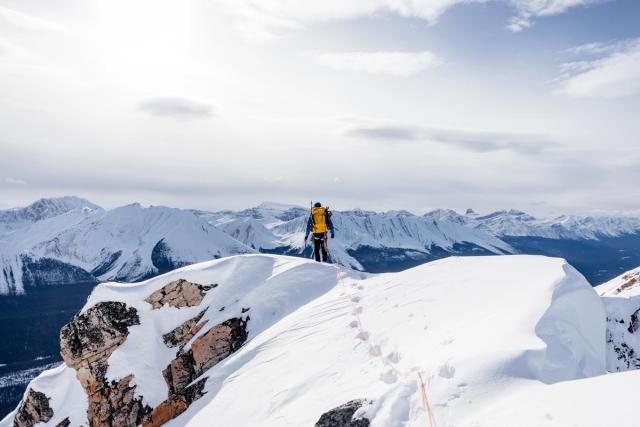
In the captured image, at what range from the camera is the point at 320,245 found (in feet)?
95.4

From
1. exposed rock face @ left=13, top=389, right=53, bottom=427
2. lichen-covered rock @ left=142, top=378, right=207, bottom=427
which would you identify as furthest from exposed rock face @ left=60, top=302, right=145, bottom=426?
exposed rock face @ left=13, top=389, right=53, bottom=427

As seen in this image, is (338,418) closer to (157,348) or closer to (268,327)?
(268,327)

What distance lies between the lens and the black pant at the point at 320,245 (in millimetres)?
28164

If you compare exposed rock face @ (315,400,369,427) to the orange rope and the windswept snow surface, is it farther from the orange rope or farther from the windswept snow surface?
the orange rope

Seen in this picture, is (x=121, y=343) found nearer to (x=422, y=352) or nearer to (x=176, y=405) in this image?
(x=176, y=405)

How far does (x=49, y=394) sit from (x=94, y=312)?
10.2m

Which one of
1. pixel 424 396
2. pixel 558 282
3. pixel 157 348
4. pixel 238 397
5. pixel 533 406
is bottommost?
pixel 157 348

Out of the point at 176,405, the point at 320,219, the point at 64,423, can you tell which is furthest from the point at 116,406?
the point at 320,219

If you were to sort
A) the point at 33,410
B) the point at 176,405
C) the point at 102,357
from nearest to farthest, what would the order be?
the point at 176,405
the point at 102,357
the point at 33,410

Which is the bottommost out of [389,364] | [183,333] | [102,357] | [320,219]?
[102,357]

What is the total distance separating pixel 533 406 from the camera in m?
7.25

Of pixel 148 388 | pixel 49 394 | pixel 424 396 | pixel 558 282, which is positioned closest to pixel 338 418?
pixel 424 396

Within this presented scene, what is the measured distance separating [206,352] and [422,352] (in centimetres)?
1616

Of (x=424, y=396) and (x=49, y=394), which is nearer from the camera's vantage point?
(x=424, y=396)
